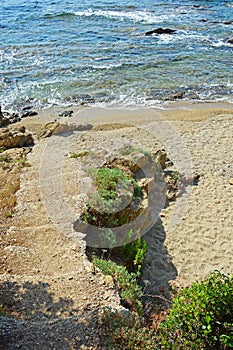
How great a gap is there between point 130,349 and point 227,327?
150 cm

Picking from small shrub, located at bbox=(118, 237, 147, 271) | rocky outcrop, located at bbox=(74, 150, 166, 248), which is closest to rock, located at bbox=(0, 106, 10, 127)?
rocky outcrop, located at bbox=(74, 150, 166, 248)

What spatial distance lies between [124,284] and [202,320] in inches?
85.1

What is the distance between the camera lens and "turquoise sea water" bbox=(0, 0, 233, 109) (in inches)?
771

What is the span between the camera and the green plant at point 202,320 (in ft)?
16.3

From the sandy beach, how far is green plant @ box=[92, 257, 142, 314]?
0.30 meters

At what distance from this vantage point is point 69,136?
13.8 meters

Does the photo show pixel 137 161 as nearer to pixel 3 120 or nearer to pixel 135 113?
pixel 135 113

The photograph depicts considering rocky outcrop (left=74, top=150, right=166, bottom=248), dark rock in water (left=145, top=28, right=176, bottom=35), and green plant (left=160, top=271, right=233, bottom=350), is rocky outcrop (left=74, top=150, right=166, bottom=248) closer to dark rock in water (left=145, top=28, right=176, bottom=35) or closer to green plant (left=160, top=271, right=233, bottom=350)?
green plant (left=160, top=271, right=233, bottom=350)

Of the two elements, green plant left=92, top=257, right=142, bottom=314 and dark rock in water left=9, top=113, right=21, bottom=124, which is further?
dark rock in water left=9, top=113, right=21, bottom=124

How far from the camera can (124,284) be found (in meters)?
6.90

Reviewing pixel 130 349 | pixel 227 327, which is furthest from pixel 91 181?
pixel 227 327

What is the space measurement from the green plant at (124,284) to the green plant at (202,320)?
136cm

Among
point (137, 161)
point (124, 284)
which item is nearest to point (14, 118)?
point (137, 161)

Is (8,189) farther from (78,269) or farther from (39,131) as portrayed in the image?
(39,131)
